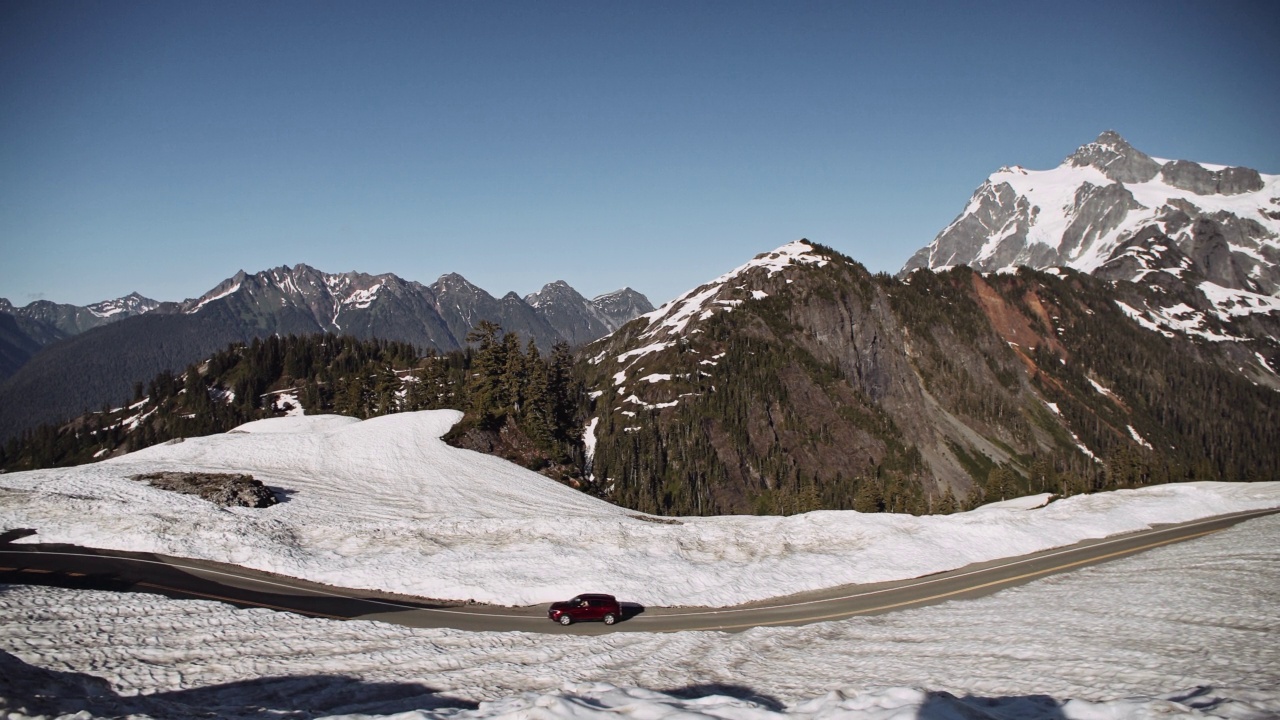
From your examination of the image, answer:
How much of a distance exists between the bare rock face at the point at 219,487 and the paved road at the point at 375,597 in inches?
404

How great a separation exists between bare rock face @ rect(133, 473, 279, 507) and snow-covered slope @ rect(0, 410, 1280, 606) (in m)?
1.24

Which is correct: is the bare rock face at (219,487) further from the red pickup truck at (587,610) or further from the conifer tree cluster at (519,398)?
the conifer tree cluster at (519,398)

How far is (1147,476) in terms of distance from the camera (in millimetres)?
117062

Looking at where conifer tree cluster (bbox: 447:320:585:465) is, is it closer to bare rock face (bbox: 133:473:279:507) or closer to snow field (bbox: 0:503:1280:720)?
bare rock face (bbox: 133:473:279:507)

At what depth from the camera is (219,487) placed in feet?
142

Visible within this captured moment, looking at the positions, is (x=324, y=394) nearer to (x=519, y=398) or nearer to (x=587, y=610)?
(x=519, y=398)

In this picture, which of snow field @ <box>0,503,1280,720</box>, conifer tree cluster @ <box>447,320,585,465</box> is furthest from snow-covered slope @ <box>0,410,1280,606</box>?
conifer tree cluster @ <box>447,320,585,465</box>

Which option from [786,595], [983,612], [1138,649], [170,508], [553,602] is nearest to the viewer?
[1138,649]

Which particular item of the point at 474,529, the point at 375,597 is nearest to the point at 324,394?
the point at 474,529

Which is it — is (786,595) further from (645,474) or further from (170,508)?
(645,474)

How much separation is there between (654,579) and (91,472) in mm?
40416

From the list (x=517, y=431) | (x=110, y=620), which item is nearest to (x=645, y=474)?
(x=517, y=431)

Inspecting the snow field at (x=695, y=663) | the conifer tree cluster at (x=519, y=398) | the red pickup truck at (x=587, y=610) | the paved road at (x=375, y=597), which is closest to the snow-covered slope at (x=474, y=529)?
the paved road at (x=375, y=597)

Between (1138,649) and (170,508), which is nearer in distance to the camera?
(1138,649)
